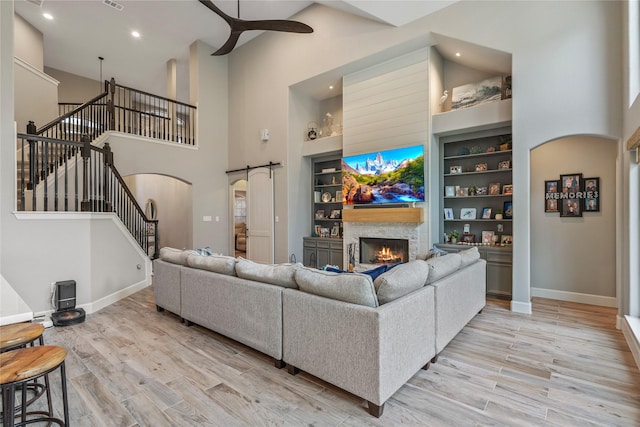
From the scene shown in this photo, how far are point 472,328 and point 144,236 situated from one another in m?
6.22

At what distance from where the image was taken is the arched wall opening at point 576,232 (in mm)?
4359

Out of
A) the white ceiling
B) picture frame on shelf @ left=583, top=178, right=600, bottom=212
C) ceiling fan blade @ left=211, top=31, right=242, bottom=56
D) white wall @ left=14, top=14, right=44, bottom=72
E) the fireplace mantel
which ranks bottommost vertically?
the fireplace mantel

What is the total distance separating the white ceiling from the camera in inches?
195

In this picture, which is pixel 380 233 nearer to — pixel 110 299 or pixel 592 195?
pixel 592 195

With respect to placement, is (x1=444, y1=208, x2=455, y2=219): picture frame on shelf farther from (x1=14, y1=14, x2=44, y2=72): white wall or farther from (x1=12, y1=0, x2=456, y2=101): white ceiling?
(x1=14, y1=14, x2=44, y2=72): white wall

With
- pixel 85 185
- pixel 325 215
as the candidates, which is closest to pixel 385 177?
pixel 325 215

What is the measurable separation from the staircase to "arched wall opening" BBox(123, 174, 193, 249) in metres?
2.24

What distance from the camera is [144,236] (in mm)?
6453

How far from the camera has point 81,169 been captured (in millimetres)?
5828

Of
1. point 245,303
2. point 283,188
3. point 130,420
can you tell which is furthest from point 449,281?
point 283,188

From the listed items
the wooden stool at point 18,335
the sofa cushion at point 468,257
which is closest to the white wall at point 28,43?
the wooden stool at point 18,335

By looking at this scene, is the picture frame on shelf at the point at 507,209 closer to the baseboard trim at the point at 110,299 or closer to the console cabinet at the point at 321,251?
the console cabinet at the point at 321,251

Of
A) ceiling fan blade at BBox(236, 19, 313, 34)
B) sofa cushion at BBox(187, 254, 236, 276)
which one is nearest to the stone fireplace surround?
sofa cushion at BBox(187, 254, 236, 276)

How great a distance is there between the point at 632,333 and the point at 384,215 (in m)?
3.25
